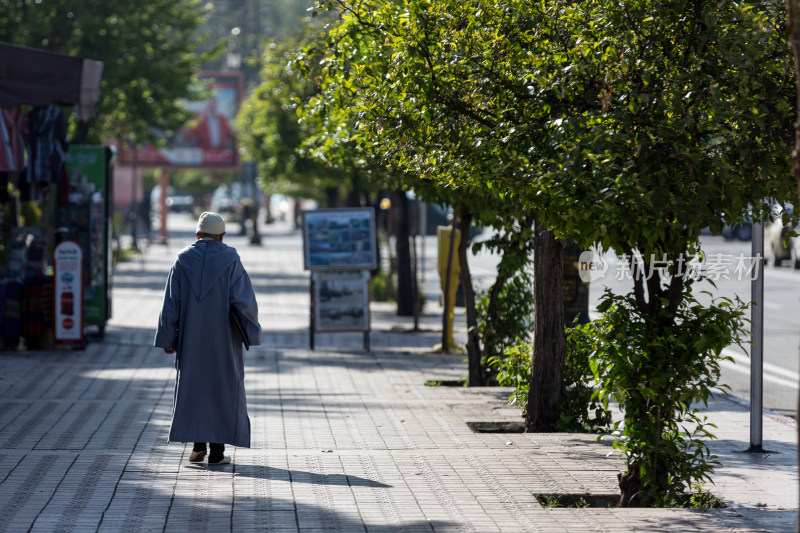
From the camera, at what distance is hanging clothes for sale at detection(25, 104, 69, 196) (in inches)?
542

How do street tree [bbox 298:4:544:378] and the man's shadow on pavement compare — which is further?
street tree [bbox 298:4:544:378]

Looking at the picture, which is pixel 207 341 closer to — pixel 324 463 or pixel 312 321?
pixel 324 463

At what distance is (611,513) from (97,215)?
10.5 m

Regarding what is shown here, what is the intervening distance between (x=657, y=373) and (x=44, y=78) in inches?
331

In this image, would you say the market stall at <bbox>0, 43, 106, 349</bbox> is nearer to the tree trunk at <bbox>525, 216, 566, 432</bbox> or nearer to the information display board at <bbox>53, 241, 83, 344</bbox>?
the information display board at <bbox>53, 241, 83, 344</bbox>

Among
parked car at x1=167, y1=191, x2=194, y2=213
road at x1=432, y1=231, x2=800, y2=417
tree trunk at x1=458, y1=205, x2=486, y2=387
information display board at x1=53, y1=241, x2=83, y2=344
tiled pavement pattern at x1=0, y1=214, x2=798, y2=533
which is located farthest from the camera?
parked car at x1=167, y1=191, x2=194, y2=213

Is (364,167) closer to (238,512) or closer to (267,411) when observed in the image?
(267,411)

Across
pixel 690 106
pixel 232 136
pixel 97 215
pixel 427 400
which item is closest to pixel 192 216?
pixel 232 136

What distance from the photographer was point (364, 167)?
506 inches

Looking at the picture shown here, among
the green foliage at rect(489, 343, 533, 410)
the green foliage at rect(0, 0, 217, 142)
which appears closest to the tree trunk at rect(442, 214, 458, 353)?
the green foliage at rect(489, 343, 533, 410)

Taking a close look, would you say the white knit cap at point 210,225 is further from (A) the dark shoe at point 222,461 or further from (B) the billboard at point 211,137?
(B) the billboard at point 211,137

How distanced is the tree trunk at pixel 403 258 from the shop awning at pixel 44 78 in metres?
7.41

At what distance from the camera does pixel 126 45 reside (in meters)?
24.9

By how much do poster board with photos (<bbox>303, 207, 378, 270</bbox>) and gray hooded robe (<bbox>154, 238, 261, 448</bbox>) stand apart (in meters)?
7.44
